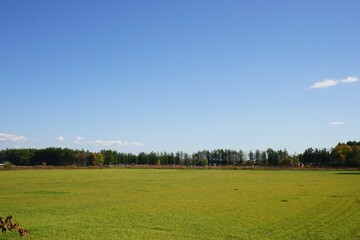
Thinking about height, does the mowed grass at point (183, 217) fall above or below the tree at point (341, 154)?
below

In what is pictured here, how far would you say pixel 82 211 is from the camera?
22.5 m

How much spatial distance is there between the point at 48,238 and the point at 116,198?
564 inches

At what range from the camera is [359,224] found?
18.1m

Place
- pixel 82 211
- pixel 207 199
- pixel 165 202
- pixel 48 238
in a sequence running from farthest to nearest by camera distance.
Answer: pixel 207 199
pixel 165 202
pixel 82 211
pixel 48 238

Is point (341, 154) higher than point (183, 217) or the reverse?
higher

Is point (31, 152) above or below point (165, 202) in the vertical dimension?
above

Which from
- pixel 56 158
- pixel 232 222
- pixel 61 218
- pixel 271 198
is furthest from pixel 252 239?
pixel 56 158

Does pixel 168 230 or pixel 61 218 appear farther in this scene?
pixel 61 218

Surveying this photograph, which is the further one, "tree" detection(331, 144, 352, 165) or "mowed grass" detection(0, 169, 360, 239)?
"tree" detection(331, 144, 352, 165)

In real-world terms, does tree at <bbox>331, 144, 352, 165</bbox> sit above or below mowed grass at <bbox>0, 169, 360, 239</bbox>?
above

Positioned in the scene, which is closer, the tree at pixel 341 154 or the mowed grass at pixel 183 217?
the mowed grass at pixel 183 217

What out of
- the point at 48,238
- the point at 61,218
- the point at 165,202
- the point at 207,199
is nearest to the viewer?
the point at 48,238

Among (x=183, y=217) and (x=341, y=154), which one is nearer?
(x=183, y=217)

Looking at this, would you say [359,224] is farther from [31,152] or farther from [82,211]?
[31,152]
